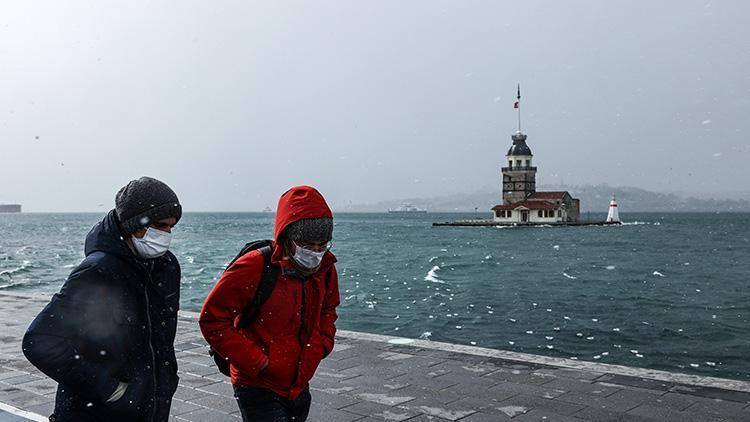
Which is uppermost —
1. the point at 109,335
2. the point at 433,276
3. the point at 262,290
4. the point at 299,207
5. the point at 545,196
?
the point at 545,196

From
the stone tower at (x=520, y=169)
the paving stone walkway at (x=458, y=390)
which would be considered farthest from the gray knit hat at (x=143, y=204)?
the stone tower at (x=520, y=169)

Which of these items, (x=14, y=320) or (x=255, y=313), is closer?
(x=255, y=313)

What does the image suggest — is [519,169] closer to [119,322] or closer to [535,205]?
[535,205]

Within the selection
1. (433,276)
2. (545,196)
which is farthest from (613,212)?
(433,276)

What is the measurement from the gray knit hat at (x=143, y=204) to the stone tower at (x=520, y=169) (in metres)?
99.5

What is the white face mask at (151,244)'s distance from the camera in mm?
2709

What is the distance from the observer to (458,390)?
5938mm

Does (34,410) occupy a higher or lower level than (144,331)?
lower

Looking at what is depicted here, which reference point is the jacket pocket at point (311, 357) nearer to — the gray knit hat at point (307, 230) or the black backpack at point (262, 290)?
the black backpack at point (262, 290)

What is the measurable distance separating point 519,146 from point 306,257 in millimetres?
100205

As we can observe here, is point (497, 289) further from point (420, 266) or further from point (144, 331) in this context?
point (144, 331)

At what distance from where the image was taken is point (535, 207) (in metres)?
101

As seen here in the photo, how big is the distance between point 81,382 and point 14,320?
28.2 feet

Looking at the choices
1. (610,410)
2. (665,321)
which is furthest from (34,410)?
(665,321)
